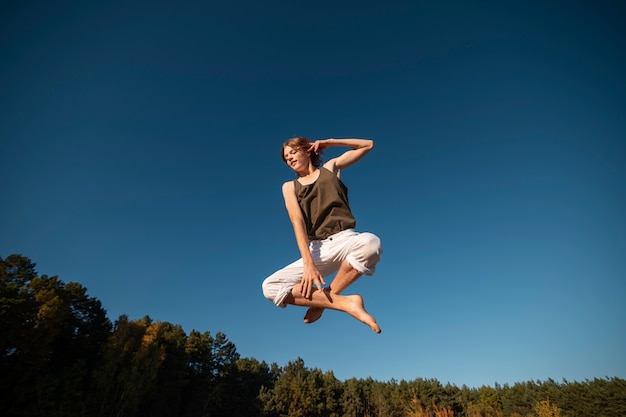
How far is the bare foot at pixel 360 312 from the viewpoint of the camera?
2.50m

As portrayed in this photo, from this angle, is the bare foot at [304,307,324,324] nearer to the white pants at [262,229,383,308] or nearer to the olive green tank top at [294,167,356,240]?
the white pants at [262,229,383,308]

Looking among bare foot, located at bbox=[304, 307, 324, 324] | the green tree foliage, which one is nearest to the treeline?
the green tree foliage

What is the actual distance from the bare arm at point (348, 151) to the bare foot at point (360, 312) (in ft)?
4.00

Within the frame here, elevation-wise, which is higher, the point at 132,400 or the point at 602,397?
the point at 602,397

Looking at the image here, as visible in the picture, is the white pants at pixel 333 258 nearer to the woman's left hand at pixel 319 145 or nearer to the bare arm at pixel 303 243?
the bare arm at pixel 303 243

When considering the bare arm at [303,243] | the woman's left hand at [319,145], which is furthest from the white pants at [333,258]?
the woman's left hand at [319,145]

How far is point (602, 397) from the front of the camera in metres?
31.6

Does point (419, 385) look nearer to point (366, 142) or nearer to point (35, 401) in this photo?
point (35, 401)

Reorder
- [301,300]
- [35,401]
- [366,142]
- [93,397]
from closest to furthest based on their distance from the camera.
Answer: [301,300]
[366,142]
[35,401]
[93,397]

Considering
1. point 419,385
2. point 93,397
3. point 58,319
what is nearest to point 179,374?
point 93,397

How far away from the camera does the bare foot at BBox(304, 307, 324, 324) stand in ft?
9.52

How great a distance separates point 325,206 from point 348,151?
70 centimetres

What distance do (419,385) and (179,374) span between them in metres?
38.4

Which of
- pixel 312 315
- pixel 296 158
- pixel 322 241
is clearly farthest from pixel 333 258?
Result: pixel 296 158
